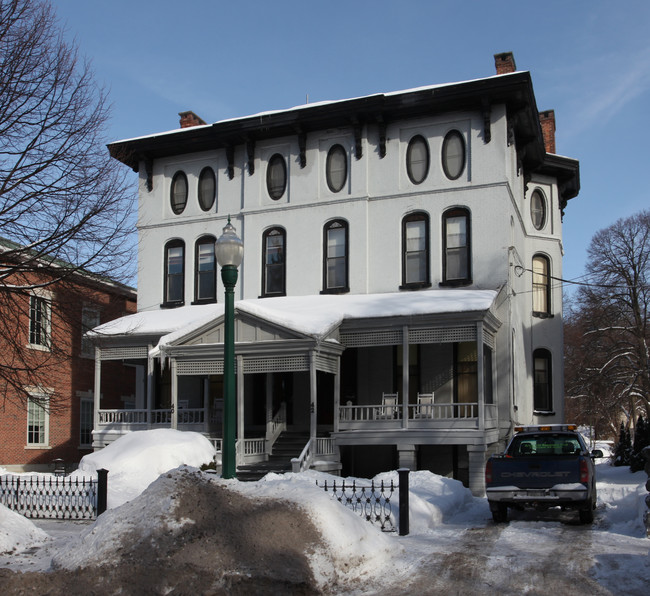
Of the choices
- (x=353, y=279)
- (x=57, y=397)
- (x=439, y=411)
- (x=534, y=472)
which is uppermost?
(x=353, y=279)

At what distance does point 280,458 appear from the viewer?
22.6m

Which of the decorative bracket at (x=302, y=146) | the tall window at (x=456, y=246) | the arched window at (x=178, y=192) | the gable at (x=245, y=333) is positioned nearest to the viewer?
the gable at (x=245, y=333)

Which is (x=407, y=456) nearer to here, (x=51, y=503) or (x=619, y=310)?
(x=51, y=503)

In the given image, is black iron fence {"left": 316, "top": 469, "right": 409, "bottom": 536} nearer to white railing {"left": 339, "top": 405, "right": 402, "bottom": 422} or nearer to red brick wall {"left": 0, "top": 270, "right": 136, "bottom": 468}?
white railing {"left": 339, "top": 405, "right": 402, "bottom": 422}

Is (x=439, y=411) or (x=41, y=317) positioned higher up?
(x=41, y=317)

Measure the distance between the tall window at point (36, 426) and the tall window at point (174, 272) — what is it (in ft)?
21.6

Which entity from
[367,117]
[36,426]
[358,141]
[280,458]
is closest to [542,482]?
[280,458]

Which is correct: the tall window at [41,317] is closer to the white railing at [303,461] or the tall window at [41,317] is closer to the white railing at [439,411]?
the white railing at [303,461]

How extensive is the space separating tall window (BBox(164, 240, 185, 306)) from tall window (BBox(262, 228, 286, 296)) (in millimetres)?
3277

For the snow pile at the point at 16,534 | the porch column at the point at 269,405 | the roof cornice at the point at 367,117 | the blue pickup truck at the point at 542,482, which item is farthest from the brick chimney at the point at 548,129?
the snow pile at the point at 16,534

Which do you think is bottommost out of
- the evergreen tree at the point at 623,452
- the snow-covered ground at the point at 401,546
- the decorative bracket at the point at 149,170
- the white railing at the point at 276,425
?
the evergreen tree at the point at 623,452

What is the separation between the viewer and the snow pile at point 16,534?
11.5 metres

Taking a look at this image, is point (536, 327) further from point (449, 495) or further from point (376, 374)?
point (449, 495)

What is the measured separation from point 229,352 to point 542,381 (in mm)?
20862
